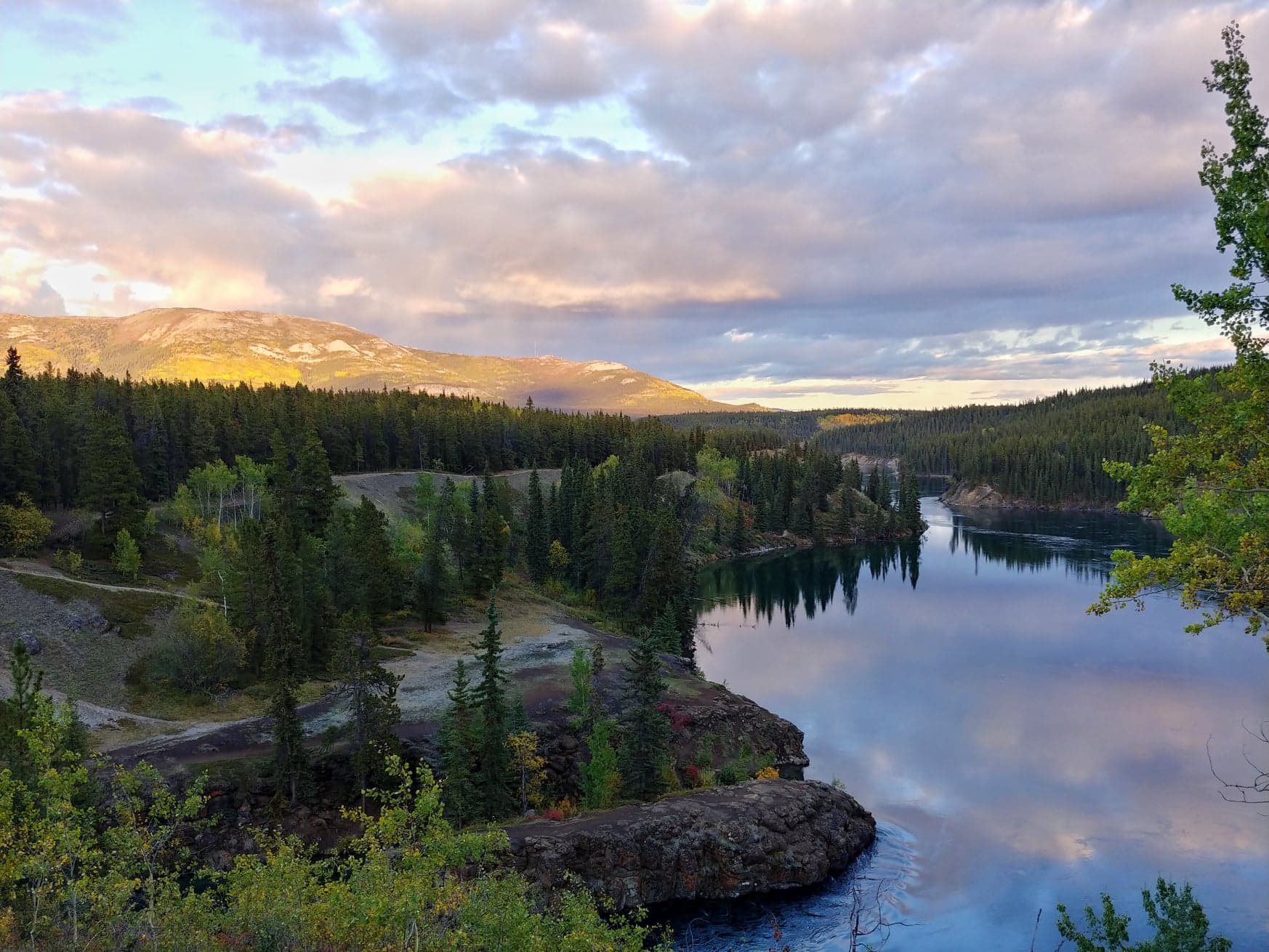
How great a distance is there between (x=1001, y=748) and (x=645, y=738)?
29.2 metres

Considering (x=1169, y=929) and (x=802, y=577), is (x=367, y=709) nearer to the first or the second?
(x=1169, y=929)

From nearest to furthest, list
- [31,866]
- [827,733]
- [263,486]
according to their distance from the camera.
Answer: [31,866] → [827,733] → [263,486]

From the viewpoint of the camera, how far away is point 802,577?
13600 cm

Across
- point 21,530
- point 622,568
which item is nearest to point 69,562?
point 21,530

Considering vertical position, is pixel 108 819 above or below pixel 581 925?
below

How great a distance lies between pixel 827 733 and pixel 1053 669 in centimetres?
2984

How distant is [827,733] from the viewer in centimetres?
6384

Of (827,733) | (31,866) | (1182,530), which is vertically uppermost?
(1182,530)

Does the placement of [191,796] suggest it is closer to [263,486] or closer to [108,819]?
[108,819]

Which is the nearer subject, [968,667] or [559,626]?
[968,667]

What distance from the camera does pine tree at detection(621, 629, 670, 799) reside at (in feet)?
161

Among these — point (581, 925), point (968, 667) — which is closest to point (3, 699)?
point (581, 925)

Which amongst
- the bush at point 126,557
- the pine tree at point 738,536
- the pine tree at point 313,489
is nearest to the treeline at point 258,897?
the bush at point 126,557

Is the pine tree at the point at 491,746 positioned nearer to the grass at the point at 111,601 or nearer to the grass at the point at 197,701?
the grass at the point at 197,701
